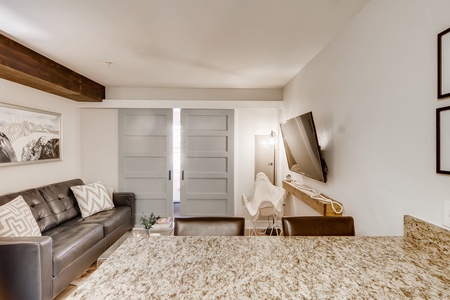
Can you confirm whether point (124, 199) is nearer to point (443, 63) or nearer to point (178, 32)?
point (178, 32)

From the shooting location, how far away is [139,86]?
12.8 feet

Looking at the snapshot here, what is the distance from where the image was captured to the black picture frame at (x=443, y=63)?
104 cm

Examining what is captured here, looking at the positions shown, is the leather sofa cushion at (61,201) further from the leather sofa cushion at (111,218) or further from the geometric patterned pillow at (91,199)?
the leather sofa cushion at (111,218)

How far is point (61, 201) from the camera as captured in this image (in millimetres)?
3055

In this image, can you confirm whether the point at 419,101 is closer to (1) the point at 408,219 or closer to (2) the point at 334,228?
(1) the point at 408,219

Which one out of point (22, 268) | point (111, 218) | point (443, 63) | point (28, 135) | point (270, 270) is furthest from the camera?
point (111, 218)

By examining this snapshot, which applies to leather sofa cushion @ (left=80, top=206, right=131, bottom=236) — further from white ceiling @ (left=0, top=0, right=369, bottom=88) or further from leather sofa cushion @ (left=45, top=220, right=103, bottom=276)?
white ceiling @ (left=0, top=0, right=369, bottom=88)

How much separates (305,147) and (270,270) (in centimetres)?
175

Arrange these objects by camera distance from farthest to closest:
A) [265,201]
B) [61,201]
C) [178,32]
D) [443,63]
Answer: [265,201], [61,201], [178,32], [443,63]

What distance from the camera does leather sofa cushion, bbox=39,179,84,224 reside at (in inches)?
113

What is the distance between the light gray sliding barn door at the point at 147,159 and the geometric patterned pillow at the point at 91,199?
1.99ft

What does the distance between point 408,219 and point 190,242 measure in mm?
1196

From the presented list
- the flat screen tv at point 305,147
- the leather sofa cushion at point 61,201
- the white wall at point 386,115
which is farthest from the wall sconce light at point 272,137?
the leather sofa cushion at point 61,201

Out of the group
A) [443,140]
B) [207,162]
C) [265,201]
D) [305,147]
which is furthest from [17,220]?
[443,140]
